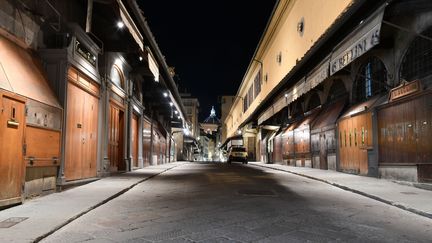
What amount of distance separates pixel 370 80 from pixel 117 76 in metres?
11.5

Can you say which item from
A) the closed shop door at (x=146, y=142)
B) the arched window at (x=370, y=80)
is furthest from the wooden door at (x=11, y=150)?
the closed shop door at (x=146, y=142)

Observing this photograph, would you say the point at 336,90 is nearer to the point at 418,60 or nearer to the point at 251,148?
the point at 418,60

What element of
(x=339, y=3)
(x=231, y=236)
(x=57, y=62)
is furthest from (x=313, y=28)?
(x=231, y=236)

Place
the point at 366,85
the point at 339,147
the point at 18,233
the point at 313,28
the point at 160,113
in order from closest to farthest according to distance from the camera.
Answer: the point at 18,233, the point at 366,85, the point at 339,147, the point at 313,28, the point at 160,113

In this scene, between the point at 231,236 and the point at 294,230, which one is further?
the point at 294,230

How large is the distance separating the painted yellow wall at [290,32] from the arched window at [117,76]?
419 inches

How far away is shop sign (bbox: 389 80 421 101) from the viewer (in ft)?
43.4

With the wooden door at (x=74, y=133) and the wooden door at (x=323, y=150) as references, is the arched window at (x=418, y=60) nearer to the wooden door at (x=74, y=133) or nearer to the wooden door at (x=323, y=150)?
the wooden door at (x=323, y=150)

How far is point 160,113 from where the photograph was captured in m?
39.6

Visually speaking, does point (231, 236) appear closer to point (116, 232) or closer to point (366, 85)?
point (116, 232)

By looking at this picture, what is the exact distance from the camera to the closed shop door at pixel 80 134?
12.8 meters

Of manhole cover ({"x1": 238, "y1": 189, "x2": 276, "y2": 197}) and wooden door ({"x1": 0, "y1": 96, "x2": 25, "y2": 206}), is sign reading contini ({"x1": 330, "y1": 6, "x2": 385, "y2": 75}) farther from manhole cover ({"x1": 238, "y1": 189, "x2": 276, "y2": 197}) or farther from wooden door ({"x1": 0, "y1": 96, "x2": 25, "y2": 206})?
wooden door ({"x1": 0, "y1": 96, "x2": 25, "y2": 206})

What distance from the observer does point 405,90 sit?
45.7 ft

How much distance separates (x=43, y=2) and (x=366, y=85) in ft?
46.0
